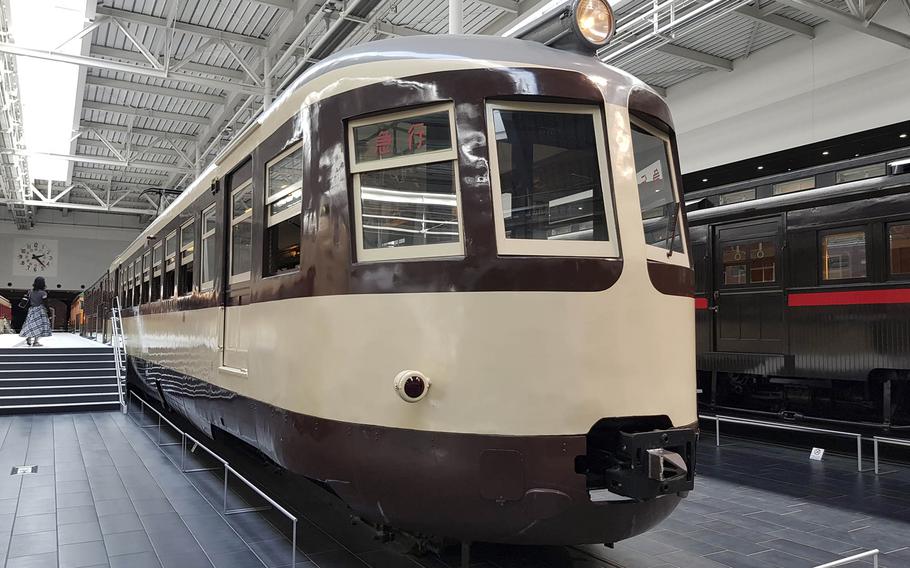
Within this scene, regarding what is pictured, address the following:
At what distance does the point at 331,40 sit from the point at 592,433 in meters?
9.27

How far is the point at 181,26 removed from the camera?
12289mm

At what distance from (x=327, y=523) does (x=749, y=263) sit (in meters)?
6.78

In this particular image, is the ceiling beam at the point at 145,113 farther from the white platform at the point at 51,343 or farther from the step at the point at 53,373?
the step at the point at 53,373

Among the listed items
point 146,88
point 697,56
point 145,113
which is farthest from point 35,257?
point 697,56

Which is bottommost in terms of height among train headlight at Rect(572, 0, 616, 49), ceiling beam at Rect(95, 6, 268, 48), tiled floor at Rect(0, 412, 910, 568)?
tiled floor at Rect(0, 412, 910, 568)

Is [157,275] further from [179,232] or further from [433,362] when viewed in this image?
[433,362]

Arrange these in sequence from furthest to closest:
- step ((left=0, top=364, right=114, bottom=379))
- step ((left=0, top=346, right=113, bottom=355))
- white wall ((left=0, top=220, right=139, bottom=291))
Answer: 1. white wall ((left=0, top=220, right=139, bottom=291))
2. step ((left=0, top=346, right=113, bottom=355))
3. step ((left=0, top=364, right=114, bottom=379))

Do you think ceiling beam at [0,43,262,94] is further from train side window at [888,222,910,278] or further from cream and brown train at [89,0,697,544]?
train side window at [888,222,910,278]

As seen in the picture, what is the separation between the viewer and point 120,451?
27.0ft

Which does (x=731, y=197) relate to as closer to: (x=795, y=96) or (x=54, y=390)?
(x=795, y=96)

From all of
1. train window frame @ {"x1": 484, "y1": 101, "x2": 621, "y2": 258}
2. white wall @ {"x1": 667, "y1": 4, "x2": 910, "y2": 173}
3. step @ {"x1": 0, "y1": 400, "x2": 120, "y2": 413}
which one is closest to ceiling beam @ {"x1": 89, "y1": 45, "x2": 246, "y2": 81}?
step @ {"x1": 0, "y1": 400, "x2": 120, "y2": 413}

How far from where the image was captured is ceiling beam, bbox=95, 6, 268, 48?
38.2 feet

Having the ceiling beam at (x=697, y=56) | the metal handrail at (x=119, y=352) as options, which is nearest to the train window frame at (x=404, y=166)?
the metal handrail at (x=119, y=352)

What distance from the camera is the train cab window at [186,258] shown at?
22.9ft
